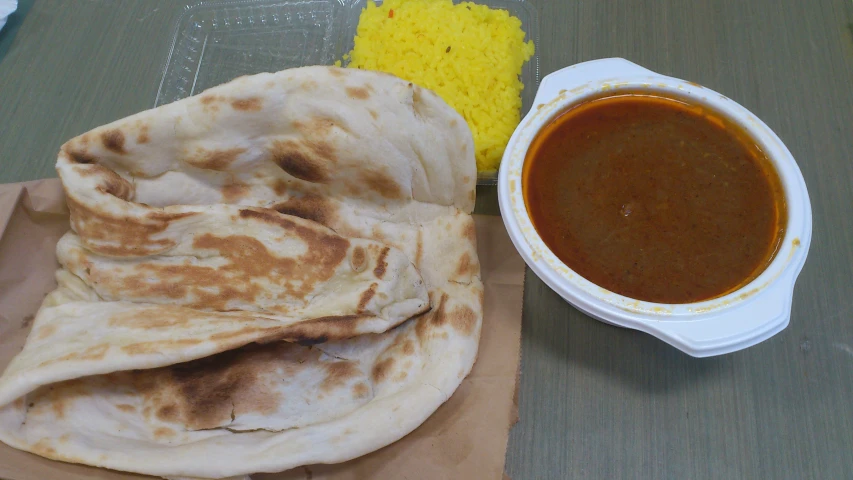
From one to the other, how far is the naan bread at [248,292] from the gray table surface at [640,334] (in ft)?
1.16

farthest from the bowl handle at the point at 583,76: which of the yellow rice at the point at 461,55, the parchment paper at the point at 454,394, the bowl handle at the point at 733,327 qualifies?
the bowl handle at the point at 733,327

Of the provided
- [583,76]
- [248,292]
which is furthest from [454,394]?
[583,76]

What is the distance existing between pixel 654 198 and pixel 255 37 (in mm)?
1415

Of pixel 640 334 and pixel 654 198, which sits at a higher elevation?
pixel 654 198

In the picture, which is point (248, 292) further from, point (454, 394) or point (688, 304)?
point (688, 304)

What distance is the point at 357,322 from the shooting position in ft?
3.70

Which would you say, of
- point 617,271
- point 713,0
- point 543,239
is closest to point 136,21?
point 543,239

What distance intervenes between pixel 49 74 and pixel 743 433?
7.87 ft

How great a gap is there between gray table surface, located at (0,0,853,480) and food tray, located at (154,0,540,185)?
169 millimetres

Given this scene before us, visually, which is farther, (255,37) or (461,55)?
(255,37)

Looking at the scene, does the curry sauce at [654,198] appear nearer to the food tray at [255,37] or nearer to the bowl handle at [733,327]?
the bowl handle at [733,327]

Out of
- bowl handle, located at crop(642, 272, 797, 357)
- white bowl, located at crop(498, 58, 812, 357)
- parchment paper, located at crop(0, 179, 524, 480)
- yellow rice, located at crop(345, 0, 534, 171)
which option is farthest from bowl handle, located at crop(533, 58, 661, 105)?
bowl handle, located at crop(642, 272, 797, 357)

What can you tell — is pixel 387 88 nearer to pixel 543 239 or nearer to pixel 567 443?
pixel 543 239

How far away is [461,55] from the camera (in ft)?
5.20
